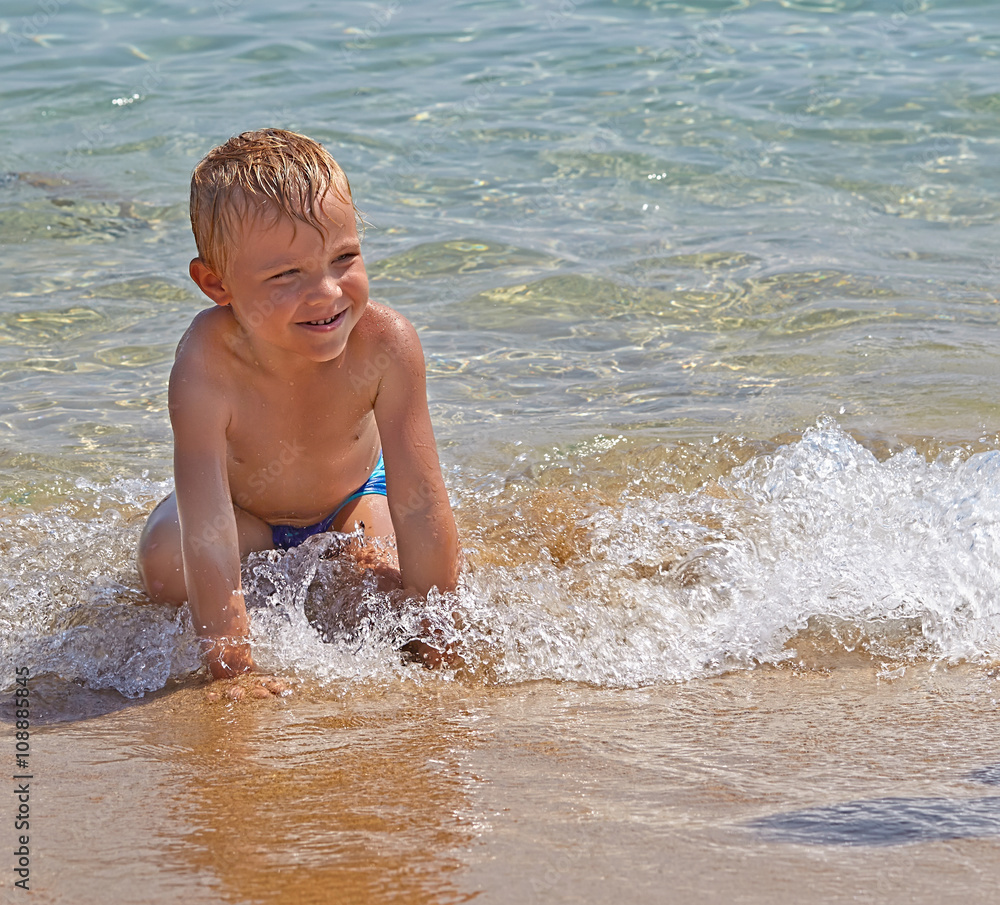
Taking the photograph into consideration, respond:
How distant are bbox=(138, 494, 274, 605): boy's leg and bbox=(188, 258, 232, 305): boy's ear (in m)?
0.67

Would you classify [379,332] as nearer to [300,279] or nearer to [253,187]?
[300,279]

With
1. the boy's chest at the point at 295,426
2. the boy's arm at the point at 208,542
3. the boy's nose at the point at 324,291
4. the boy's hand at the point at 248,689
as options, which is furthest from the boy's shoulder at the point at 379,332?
the boy's hand at the point at 248,689

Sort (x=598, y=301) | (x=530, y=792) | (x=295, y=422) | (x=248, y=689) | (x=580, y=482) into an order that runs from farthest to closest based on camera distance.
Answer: (x=598, y=301)
(x=580, y=482)
(x=295, y=422)
(x=248, y=689)
(x=530, y=792)

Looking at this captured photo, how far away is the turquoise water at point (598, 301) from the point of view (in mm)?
3236

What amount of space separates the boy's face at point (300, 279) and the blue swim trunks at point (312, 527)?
71 cm

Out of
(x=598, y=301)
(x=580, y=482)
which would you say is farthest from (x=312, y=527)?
(x=598, y=301)

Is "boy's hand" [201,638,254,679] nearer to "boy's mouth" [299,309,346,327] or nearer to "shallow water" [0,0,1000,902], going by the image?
"shallow water" [0,0,1000,902]

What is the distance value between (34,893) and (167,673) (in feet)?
3.68

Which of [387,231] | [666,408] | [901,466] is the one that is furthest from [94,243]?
[901,466]

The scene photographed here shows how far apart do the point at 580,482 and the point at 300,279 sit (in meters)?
1.68

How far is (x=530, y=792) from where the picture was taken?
2102mm

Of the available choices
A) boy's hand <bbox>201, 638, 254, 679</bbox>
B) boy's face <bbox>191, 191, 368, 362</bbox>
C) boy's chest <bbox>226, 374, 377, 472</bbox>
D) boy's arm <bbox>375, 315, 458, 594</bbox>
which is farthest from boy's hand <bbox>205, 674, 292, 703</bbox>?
→ boy's face <bbox>191, 191, 368, 362</bbox>

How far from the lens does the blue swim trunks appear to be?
3.52 metres

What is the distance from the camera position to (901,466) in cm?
398
